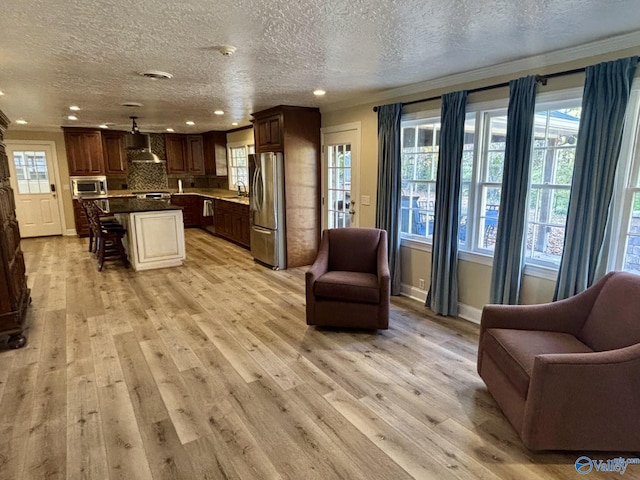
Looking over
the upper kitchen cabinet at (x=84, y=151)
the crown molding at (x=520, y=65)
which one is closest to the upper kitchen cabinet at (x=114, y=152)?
the upper kitchen cabinet at (x=84, y=151)


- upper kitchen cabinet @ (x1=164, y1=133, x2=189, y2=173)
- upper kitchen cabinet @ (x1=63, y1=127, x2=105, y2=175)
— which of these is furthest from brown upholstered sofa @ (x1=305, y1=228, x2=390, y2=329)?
upper kitchen cabinet @ (x1=164, y1=133, x2=189, y2=173)

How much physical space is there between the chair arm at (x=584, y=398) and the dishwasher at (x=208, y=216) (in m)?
7.21

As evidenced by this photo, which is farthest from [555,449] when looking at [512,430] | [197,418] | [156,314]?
[156,314]

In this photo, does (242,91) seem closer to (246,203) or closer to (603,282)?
(246,203)

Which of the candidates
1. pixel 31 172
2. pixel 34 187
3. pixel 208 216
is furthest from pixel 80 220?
pixel 208 216

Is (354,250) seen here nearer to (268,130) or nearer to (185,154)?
(268,130)

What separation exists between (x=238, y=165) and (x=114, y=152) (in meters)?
2.69

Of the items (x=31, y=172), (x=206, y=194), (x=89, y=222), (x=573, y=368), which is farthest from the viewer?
(x=206, y=194)

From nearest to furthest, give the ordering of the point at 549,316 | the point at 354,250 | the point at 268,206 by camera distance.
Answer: the point at 549,316 < the point at 354,250 < the point at 268,206

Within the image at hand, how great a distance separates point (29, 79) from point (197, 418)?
11.3 feet

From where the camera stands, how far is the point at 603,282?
7.64 ft

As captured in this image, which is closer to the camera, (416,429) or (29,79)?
(416,429)

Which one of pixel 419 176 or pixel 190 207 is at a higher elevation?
pixel 419 176

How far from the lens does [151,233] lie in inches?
217
